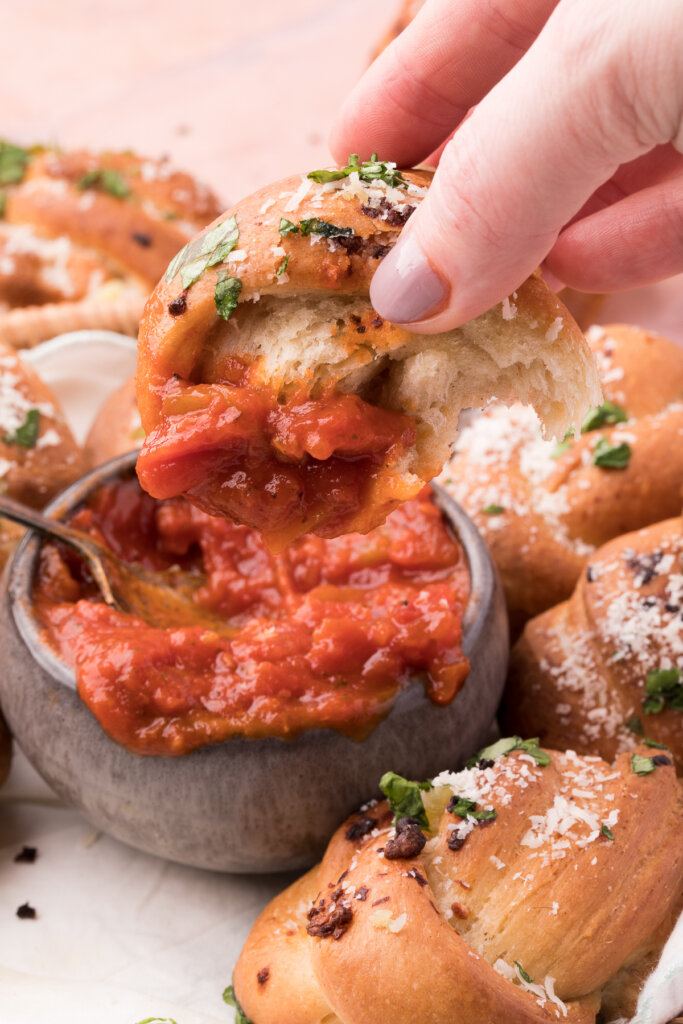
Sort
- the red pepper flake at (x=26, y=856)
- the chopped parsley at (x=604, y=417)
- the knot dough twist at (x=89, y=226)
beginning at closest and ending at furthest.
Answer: the red pepper flake at (x=26, y=856) < the chopped parsley at (x=604, y=417) < the knot dough twist at (x=89, y=226)

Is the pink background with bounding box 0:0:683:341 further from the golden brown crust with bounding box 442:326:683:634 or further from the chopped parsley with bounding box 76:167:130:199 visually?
the golden brown crust with bounding box 442:326:683:634

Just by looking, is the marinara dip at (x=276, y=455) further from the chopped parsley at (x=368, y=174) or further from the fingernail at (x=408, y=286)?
the chopped parsley at (x=368, y=174)

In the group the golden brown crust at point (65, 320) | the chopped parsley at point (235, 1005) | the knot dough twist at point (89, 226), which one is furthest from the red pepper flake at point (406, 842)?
the knot dough twist at point (89, 226)

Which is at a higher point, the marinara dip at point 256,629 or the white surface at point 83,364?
the white surface at point 83,364

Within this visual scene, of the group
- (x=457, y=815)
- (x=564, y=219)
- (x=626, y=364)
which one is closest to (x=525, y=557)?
(x=626, y=364)

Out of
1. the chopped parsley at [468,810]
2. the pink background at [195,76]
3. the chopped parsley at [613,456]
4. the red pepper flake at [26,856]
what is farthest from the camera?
the pink background at [195,76]

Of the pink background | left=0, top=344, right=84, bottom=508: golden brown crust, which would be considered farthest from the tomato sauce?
the pink background
